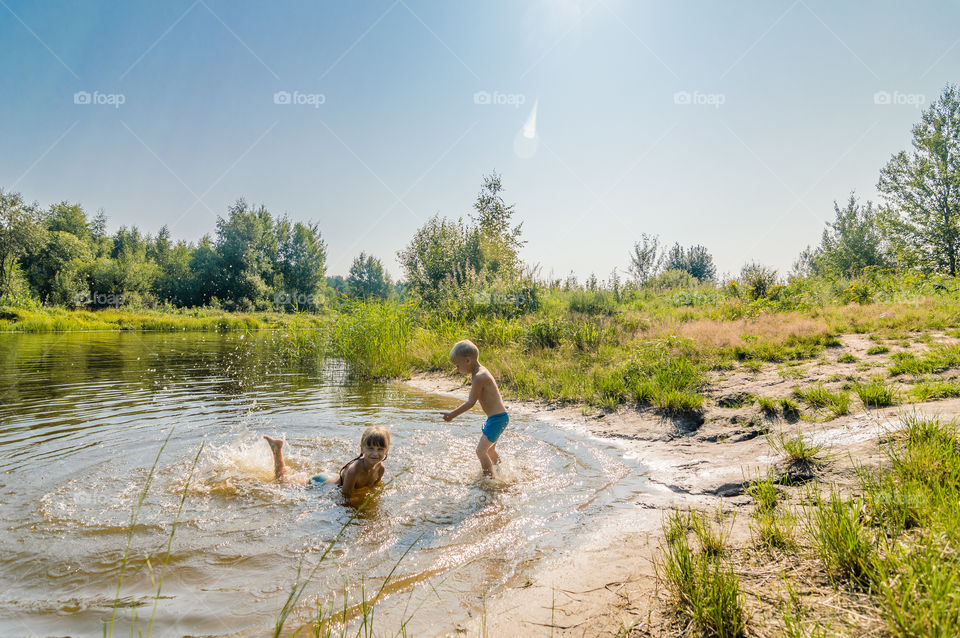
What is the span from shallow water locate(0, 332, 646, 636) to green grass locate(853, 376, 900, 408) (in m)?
2.59

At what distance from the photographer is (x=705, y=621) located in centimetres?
197

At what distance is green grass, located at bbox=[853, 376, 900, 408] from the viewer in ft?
15.9

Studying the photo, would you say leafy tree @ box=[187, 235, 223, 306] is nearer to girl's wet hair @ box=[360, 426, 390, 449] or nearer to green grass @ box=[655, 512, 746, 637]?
girl's wet hair @ box=[360, 426, 390, 449]

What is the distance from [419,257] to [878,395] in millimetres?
19062

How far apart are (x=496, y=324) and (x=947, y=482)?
9876 mm

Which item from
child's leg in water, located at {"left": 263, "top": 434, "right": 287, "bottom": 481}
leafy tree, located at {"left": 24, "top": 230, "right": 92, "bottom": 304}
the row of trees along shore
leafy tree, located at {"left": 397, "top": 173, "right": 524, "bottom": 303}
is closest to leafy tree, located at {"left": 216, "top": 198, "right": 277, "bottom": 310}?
the row of trees along shore

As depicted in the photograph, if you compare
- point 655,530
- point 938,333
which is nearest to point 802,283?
point 938,333

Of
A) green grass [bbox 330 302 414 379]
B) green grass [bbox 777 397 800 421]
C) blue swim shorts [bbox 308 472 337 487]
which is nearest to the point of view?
blue swim shorts [bbox 308 472 337 487]

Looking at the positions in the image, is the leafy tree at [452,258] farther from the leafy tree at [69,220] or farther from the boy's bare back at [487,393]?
the leafy tree at [69,220]

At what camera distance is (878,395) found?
4.95 metres

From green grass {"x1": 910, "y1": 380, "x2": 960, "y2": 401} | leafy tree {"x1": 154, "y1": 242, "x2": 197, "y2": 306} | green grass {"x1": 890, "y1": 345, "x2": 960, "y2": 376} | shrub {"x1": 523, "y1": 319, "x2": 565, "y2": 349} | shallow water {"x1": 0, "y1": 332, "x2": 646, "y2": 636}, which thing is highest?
leafy tree {"x1": 154, "y1": 242, "x2": 197, "y2": 306}

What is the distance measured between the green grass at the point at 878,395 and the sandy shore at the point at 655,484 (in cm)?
30

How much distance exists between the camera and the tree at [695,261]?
50.3m

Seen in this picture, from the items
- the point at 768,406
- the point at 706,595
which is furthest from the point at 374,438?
the point at 768,406
